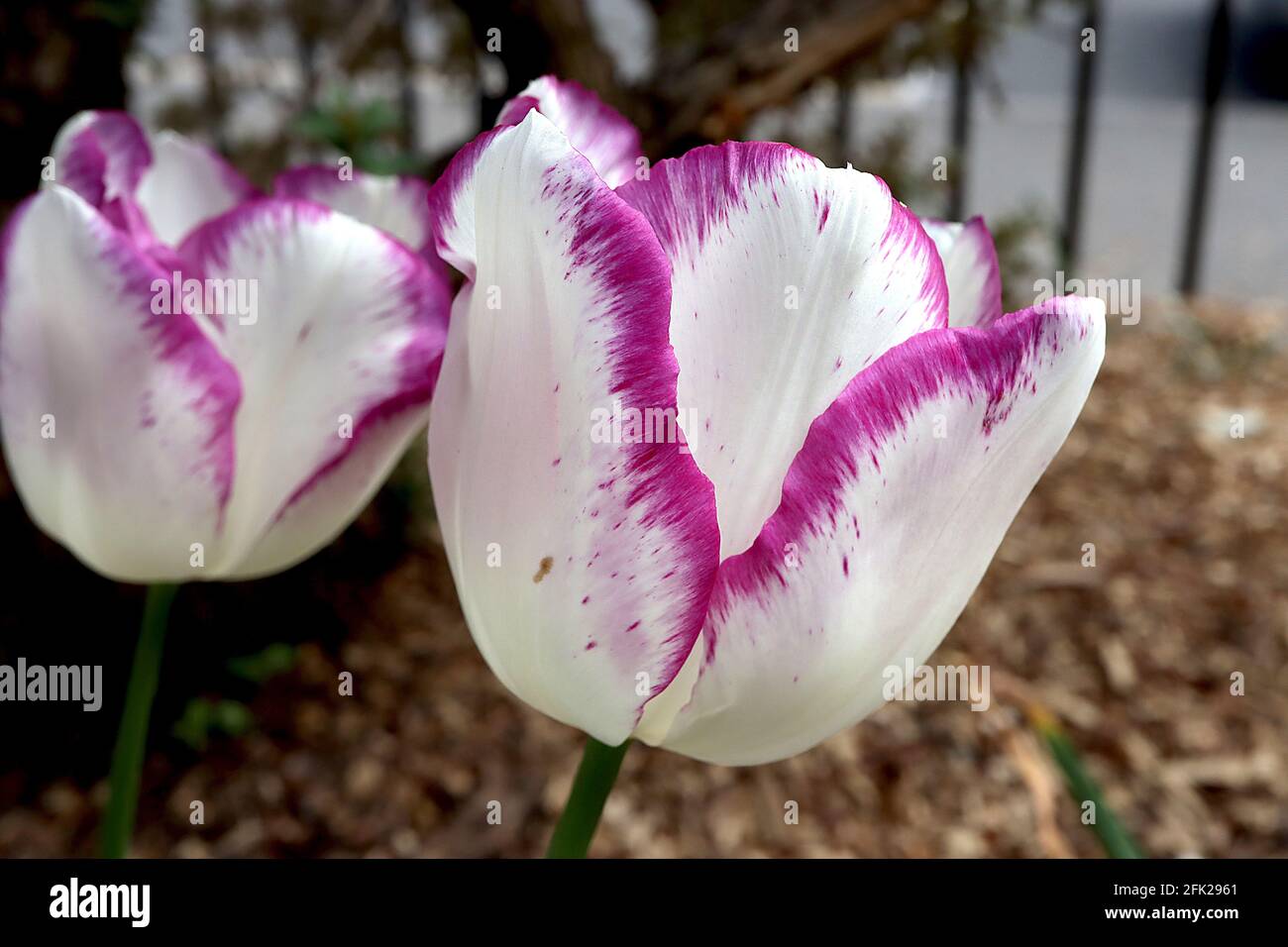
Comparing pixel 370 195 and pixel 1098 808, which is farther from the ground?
pixel 370 195

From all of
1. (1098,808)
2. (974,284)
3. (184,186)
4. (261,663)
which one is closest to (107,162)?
(184,186)

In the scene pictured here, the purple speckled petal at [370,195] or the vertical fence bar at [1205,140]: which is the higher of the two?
the vertical fence bar at [1205,140]

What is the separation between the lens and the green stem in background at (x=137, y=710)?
0.37m

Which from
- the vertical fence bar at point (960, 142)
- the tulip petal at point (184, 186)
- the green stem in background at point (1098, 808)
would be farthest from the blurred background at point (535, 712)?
the tulip petal at point (184, 186)

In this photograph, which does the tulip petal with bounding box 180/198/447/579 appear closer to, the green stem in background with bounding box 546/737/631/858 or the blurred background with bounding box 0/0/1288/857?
the green stem in background with bounding box 546/737/631/858

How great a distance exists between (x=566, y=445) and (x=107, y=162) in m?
0.22

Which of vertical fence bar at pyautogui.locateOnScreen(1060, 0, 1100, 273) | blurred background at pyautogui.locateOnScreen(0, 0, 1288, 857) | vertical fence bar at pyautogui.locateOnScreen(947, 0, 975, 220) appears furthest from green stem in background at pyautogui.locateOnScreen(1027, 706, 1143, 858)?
vertical fence bar at pyautogui.locateOnScreen(1060, 0, 1100, 273)

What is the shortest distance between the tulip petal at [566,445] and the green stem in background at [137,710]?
143 millimetres

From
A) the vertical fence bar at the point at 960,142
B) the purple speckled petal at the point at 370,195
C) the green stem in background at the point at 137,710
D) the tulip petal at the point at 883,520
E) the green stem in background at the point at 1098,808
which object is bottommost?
the green stem in background at the point at 1098,808

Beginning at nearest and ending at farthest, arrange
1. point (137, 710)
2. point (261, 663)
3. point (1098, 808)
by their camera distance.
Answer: point (137, 710), point (1098, 808), point (261, 663)

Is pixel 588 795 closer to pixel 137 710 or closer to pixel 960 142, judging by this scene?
pixel 137 710

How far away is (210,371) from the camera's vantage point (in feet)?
1.12

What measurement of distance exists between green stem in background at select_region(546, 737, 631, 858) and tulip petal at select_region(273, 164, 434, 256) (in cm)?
18

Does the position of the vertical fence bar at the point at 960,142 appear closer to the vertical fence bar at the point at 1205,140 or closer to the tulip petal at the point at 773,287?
the vertical fence bar at the point at 1205,140
